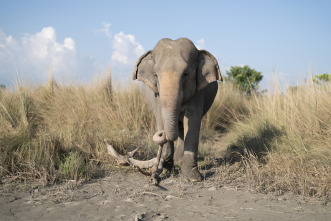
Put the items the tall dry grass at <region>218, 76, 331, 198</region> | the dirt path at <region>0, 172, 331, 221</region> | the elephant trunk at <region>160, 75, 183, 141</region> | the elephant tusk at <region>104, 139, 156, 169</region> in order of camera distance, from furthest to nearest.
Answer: the elephant tusk at <region>104, 139, 156, 169</region> < the tall dry grass at <region>218, 76, 331, 198</region> < the elephant trunk at <region>160, 75, 183, 141</region> < the dirt path at <region>0, 172, 331, 221</region>

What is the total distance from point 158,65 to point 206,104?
5.56 feet

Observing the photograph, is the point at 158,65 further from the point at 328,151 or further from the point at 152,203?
the point at 328,151

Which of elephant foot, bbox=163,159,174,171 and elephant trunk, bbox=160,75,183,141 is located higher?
elephant trunk, bbox=160,75,183,141

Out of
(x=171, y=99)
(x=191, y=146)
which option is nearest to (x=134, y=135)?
(x=191, y=146)

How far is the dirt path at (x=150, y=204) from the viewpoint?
301cm

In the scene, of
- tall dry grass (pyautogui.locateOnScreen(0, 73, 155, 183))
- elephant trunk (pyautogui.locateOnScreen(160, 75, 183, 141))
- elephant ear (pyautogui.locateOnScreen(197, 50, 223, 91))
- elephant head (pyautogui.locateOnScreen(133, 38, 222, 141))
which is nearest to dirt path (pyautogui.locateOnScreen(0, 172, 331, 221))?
tall dry grass (pyautogui.locateOnScreen(0, 73, 155, 183))

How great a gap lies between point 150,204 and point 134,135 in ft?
9.22

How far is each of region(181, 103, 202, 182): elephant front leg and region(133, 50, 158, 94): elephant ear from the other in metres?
0.68

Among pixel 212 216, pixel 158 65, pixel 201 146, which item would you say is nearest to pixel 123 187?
pixel 212 216

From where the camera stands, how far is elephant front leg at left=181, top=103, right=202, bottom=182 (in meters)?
4.20

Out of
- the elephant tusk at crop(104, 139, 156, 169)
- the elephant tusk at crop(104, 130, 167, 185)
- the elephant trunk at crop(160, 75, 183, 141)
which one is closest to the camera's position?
the elephant trunk at crop(160, 75, 183, 141)

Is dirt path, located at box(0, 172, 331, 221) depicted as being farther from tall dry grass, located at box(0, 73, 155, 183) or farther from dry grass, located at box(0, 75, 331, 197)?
tall dry grass, located at box(0, 73, 155, 183)

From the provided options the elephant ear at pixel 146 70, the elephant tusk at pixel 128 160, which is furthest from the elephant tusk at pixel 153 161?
the elephant ear at pixel 146 70

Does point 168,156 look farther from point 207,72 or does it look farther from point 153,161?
point 207,72
